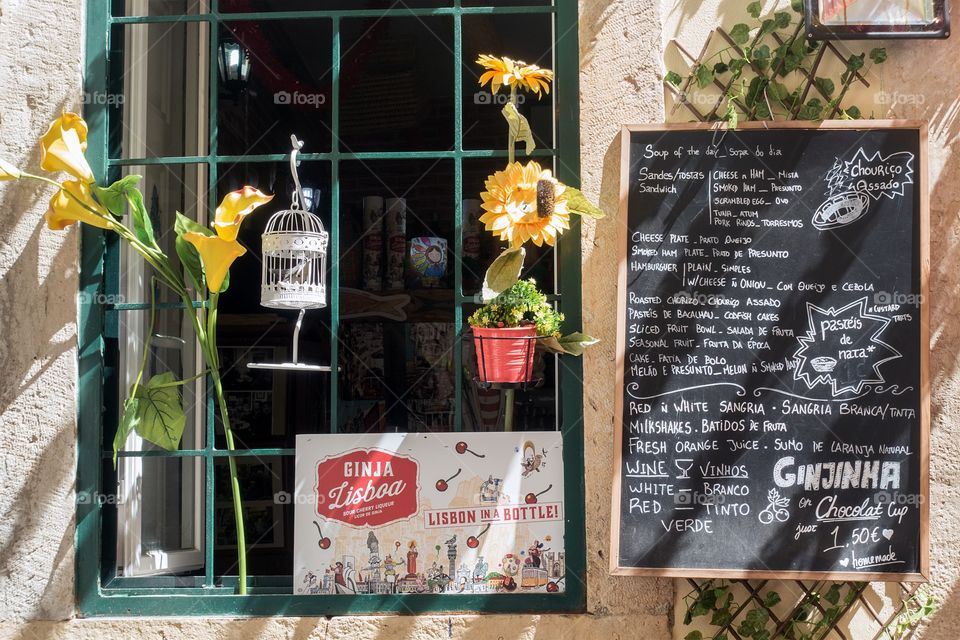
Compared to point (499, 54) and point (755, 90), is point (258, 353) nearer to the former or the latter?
point (499, 54)

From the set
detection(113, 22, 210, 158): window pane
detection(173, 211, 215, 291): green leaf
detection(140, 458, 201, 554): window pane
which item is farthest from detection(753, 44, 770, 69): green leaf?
detection(140, 458, 201, 554): window pane

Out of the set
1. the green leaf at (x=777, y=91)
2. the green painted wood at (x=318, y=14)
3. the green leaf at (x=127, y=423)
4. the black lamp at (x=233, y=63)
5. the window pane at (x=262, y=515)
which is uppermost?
the black lamp at (x=233, y=63)

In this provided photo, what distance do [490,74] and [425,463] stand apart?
1.31 m

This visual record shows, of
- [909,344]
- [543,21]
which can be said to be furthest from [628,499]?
[543,21]

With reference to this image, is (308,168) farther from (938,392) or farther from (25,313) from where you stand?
(938,392)

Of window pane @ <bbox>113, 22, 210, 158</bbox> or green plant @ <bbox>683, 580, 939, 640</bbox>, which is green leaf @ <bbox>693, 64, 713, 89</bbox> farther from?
window pane @ <bbox>113, 22, 210, 158</bbox>

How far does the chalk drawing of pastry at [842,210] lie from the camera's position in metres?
2.87

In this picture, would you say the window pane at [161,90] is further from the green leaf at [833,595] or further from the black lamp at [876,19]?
the green leaf at [833,595]

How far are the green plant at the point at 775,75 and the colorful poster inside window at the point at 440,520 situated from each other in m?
1.32

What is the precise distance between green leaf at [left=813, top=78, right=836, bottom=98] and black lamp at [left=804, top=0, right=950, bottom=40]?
139 mm

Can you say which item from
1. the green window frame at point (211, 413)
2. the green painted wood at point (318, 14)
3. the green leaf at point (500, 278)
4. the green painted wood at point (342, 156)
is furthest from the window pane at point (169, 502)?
the green painted wood at point (318, 14)

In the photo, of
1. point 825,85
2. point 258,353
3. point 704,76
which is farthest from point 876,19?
point 258,353

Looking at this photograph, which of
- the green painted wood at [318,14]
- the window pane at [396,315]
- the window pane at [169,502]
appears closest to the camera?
the green painted wood at [318,14]

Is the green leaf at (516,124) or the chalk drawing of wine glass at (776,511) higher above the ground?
the green leaf at (516,124)
